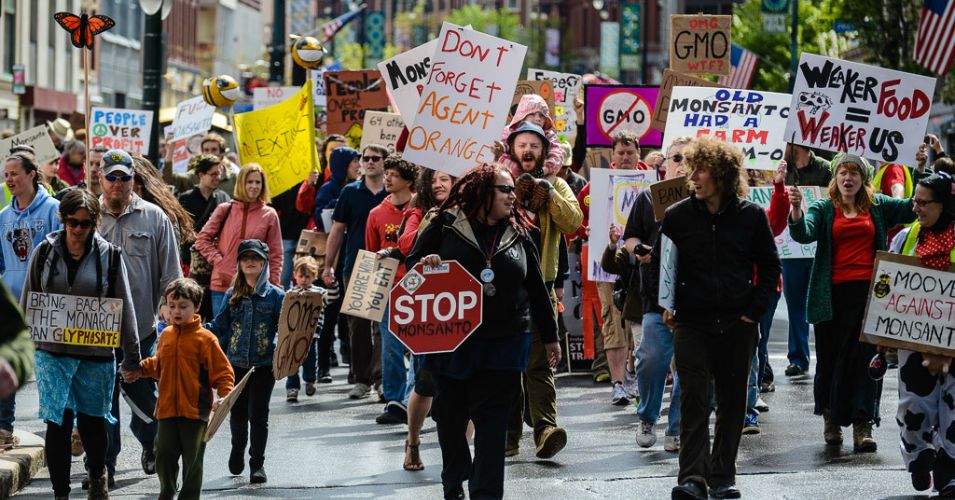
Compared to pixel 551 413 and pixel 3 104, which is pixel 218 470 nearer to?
pixel 551 413

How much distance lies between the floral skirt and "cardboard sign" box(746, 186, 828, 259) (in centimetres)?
494

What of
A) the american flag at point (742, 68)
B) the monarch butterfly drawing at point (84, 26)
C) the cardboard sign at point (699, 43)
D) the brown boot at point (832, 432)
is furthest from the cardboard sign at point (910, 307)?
the american flag at point (742, 68)

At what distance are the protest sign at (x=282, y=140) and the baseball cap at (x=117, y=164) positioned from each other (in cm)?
573

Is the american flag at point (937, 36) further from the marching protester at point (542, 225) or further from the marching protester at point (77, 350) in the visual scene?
the marching protester at point (77, 350)

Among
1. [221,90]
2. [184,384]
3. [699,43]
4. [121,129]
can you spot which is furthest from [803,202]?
[121,129]

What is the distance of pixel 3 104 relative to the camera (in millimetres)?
44344

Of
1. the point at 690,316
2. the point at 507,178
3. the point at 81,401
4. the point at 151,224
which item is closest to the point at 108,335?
the point at 81,401

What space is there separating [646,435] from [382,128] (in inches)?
236

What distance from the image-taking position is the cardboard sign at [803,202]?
12.7 m

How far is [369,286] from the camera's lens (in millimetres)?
11414

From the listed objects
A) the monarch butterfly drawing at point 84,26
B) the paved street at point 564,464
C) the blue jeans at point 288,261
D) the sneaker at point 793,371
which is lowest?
the paved street at point 564,464

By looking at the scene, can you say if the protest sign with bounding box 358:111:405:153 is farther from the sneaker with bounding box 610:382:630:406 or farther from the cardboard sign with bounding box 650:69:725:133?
the sneaker with bounding box 610:382:630:406

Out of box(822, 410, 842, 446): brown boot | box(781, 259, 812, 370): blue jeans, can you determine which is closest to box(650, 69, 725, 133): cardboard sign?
box(781, 259, 812, 370): blue jeans

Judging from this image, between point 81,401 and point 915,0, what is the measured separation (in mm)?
25930
